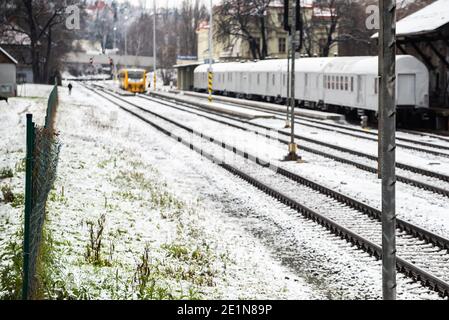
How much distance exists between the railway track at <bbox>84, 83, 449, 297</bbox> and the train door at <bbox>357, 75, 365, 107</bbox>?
534 inches

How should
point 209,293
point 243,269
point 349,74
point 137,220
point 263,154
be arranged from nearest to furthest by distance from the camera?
point 209,293
point 243,269
point 137,220
point 263,154
point 349,74

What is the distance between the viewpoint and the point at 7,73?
4481 centimetres

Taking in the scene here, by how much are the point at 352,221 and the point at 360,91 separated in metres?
21.6

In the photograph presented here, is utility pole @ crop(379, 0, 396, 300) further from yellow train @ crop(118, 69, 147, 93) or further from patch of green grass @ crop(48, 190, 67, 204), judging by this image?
yellow train @ crop(118, 69, 147, 93)

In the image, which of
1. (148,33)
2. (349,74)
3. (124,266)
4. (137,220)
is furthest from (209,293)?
(148,33)

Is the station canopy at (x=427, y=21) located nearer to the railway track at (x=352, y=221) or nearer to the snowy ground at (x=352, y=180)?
the snowy ground at (x=352, y=180)

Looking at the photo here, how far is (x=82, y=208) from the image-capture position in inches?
469

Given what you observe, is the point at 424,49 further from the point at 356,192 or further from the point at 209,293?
the point at 209,293

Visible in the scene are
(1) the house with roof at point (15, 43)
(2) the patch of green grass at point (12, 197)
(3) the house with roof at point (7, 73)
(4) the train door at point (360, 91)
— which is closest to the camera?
(2) the patch of green grass at point (12, 197)

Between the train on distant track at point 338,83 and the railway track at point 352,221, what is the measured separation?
13.2 m

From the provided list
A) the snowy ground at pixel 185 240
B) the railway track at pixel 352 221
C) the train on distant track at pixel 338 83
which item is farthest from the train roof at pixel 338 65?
the snowy ground at pixel 185 240

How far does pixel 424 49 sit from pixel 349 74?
12.7 ft

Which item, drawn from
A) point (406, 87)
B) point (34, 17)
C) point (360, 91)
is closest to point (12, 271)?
point (406, 87)

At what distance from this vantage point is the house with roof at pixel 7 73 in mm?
44344
